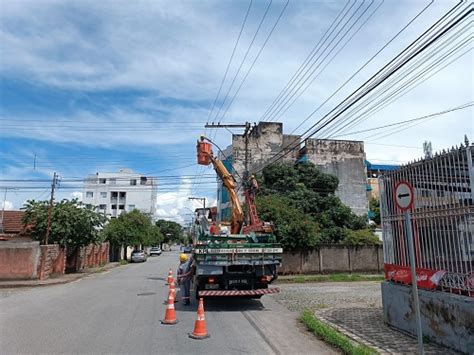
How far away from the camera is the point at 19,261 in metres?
19.1

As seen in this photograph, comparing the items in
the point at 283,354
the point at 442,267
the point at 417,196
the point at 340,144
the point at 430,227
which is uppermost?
the point at 340,144

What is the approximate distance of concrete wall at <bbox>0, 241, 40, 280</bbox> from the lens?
61.9ft

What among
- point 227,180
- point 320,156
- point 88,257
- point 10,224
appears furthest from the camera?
point 320,156

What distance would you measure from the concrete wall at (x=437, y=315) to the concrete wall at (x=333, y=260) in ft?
42.8

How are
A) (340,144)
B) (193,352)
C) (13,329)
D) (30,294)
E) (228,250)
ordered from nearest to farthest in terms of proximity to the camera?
(193,352)
(13,329)
(228,250)
(30,294)
(340,144)

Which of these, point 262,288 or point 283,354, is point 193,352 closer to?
point 283,354

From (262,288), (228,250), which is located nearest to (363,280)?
(262,288)

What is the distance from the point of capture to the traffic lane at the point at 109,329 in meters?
6.80

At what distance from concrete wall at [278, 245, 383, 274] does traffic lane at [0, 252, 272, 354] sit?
10.5 meters

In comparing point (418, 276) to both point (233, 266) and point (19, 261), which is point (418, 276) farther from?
point (19, 261)

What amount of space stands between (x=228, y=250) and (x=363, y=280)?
11.2m

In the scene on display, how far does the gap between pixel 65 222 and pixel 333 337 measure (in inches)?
769

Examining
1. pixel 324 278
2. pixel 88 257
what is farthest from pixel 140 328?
pixel 88 257

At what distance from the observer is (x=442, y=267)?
7.14 m
